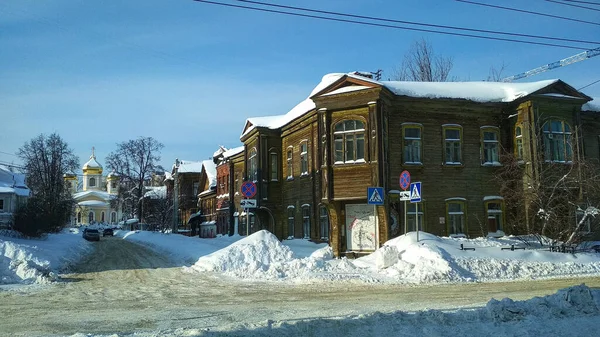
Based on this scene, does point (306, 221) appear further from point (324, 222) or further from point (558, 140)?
point (558, 140)

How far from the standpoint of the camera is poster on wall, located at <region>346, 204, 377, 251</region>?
2326 centimetres

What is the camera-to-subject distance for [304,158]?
28562 millimetres

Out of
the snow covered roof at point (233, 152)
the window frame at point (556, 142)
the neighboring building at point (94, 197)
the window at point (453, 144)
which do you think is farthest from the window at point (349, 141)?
the neighboring building at point (94, 197)

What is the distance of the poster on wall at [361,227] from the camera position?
76.3 feet

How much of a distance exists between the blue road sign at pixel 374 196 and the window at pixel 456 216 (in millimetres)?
6247

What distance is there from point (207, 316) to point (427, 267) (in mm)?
9392

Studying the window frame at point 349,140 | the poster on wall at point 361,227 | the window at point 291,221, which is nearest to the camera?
the poster on wall at point 361,227

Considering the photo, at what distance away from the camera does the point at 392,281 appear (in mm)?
16422

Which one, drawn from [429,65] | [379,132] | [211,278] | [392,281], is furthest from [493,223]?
[429,65]

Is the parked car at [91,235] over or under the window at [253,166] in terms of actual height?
under

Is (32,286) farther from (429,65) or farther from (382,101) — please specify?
(429,65)

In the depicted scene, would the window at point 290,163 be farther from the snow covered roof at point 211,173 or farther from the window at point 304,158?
the snow covered roof at point 211,173

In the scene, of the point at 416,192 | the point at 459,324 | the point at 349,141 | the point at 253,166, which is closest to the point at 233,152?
the point at 253,166

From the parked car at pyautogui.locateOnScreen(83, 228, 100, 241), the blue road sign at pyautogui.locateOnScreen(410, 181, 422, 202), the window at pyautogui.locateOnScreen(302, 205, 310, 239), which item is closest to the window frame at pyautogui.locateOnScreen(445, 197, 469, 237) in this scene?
the blue road sign at pyautogui.locateOnScreen(410, 181, 422, 202)
